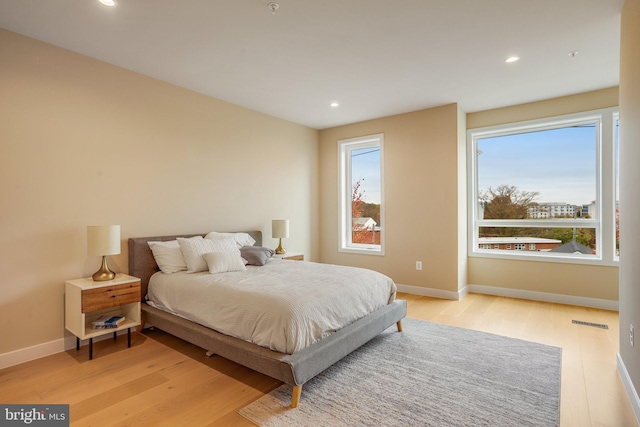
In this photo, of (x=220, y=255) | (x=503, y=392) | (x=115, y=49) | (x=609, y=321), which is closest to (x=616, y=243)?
(x=609, y=321)

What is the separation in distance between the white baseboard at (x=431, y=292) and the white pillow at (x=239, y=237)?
247cm

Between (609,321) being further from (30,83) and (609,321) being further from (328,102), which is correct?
(30,83)

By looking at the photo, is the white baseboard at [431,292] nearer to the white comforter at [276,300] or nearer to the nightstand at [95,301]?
the white comforter at [276,300]

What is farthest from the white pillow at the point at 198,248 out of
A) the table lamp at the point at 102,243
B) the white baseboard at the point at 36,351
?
the white baseboard at the point at 36,351

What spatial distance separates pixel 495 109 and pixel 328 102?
251 cm

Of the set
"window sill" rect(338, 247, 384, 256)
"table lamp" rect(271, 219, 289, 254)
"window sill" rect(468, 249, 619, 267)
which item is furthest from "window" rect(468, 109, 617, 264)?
"table lamp" rect(271, 219, 289, 254)

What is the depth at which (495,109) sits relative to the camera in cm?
488

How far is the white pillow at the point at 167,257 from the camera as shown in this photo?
3451 millimetres

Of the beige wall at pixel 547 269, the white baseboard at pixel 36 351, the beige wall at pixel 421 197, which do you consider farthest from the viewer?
the beige wall at pixel 421 197

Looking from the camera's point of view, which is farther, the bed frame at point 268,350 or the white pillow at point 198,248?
the white pillow at point 198,248
